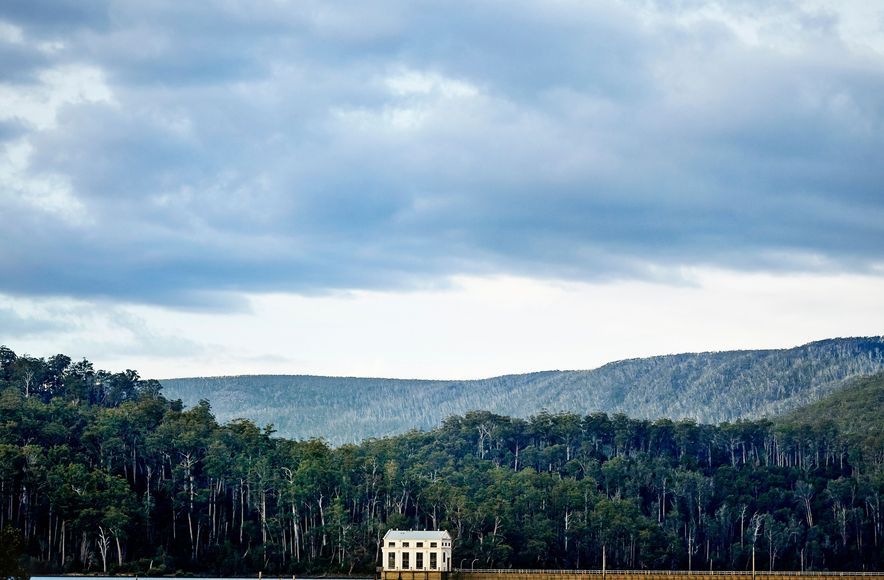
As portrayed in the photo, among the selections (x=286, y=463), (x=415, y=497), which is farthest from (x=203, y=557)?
(x=415, y=497)

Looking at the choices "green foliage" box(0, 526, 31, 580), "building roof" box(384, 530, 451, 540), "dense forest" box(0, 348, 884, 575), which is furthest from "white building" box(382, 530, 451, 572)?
"green foliage" box(0, 526, 31, 580)

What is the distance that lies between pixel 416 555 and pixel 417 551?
17.6 inches

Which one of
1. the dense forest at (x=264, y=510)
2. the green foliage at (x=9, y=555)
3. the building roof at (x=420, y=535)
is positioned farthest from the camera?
the dense forest at (x=264, y=510)

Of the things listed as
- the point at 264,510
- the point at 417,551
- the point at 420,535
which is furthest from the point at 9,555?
the point at 264,510

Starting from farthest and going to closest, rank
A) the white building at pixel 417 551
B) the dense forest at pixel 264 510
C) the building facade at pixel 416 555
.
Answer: the dense forest at pixel 264 510 → the white building at pixel 417 551 → the building facade at pixel 416 555

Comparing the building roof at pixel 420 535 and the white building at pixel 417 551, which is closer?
the white building at pixel 417 551

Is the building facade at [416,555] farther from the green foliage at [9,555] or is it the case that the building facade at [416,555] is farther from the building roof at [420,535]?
the green foliage at [9,555]

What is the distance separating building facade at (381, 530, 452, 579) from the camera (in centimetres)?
14825

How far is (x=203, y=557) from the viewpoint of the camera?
171000 millimetres

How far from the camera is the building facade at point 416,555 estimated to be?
5837 inches

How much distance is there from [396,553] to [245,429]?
5517 cm

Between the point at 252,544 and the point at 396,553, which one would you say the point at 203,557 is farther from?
the point at 396,553

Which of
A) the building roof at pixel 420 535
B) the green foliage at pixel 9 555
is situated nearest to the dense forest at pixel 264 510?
the building roof at pixel 420 535

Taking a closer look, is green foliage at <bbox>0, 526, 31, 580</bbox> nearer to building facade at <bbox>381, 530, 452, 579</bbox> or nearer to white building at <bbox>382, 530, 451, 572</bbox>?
building facade at <bbox>381, 530, 452, 579</bbox>
